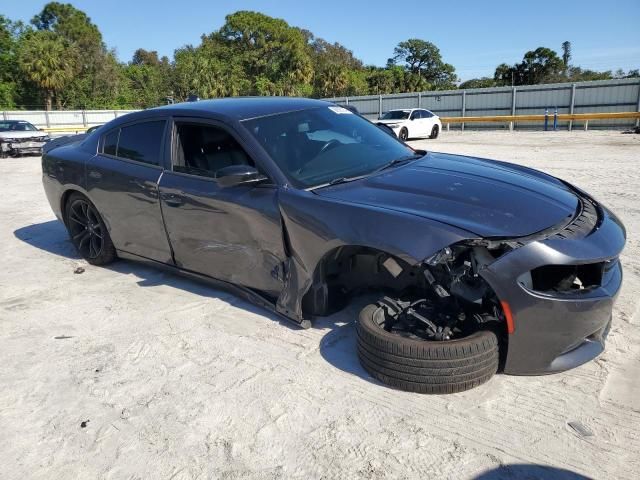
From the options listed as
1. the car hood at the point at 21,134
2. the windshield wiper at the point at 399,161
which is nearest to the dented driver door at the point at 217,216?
the windshield wiper at the point at 399,161

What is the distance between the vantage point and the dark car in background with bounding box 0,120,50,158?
707 inches

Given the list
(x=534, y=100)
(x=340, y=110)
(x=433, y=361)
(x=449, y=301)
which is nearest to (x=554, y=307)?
(x=449, y=301)

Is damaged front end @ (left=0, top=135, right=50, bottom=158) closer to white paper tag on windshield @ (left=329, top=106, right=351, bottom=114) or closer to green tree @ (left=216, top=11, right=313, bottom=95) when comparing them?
white paper tag on windshield @ (left=329, top=106, right=351, bottom=114)

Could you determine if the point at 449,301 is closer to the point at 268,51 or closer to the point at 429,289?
the point at 429,289

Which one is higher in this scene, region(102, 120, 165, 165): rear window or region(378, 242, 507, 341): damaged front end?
region(102, 120, 165, 165): rear window

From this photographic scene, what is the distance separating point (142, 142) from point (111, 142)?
1.82 feet

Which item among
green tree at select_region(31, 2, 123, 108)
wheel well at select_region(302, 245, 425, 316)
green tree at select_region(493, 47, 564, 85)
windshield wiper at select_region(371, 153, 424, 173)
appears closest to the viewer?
wheel well at select_region(302, 245, 425, 316)

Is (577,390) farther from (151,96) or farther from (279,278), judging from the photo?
(151,96)

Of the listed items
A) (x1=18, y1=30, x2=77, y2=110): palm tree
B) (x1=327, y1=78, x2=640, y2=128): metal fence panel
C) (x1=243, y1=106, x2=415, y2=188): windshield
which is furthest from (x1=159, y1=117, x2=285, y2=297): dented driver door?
(x1=18, y1=30, x2=77, y2=110): palm tree

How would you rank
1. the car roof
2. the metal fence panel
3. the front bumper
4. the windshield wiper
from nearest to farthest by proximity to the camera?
the front bumper
the windshield wiper
the car roof
the metal fence panel

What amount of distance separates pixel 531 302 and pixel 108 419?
2.27 meters

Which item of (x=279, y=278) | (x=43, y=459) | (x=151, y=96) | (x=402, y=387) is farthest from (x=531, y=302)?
(x=151, y=96)

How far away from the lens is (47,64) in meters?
42.6

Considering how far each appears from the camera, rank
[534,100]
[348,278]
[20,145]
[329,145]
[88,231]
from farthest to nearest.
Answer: [534,100] → [20,145] → [88,231] → [329,145] → [348,278]
